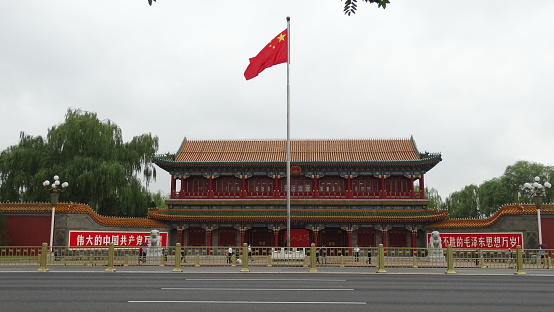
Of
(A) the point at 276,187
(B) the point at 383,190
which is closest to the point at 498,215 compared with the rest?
(B) the point at 383,190

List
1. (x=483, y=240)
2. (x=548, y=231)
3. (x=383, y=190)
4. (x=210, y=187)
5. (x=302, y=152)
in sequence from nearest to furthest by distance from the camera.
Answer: (x=548, y=231), (x=483, y=240), (x=383, y=190), (x=210, y=187), (x=302, y=152)

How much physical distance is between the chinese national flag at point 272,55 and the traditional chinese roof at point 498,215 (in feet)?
57.2

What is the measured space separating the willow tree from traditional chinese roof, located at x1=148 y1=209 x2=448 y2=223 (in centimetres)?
356

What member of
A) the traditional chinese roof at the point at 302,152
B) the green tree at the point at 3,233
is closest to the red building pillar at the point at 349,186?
the traditional chinese roof at the point at 302,152

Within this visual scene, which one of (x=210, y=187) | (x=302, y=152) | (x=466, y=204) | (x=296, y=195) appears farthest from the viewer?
(x=466, y=204)

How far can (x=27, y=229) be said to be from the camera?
95.1 ft

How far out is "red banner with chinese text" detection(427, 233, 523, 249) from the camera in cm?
2950

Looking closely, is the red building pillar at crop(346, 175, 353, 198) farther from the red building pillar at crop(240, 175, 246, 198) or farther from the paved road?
the paved road

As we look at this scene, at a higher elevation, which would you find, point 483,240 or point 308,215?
point 308,215

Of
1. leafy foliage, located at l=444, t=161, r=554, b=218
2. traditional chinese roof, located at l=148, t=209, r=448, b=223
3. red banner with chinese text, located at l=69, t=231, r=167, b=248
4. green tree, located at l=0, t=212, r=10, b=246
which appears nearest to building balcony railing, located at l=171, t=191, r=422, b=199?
traditional chinese roof, located at l=148, t=209, r=448, b=223

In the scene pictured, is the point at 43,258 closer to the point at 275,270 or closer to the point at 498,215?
the point at 275,270

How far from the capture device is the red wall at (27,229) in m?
29.0

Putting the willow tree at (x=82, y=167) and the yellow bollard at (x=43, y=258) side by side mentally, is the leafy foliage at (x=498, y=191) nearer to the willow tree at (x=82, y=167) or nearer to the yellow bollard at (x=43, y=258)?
the willow tree at (x=82, y=167)

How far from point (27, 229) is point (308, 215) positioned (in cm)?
1875
